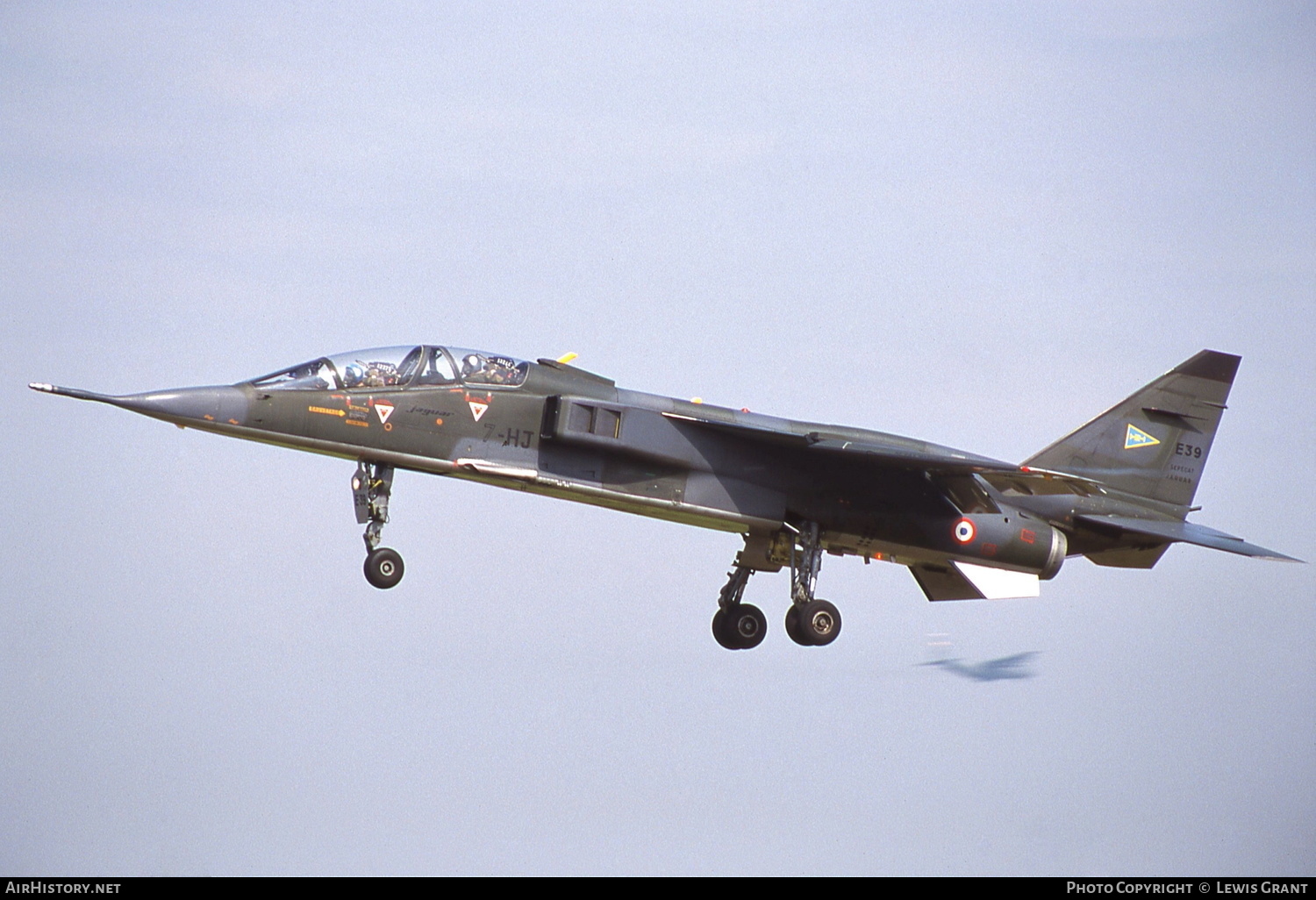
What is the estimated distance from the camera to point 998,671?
24.7 meters

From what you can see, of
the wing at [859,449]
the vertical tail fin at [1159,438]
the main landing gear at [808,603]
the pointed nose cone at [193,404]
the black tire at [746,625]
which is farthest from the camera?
the vertical tail fin at [1159,438]

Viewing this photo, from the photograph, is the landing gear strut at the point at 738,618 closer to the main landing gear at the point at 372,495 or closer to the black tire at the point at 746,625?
the black tire at the point at 746,625

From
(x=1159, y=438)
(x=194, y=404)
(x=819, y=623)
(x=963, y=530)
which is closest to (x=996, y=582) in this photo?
(x=963, y=530)

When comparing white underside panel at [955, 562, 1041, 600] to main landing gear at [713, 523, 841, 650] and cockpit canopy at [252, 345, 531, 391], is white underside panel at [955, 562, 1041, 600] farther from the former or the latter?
cockpit canopy at [252, 345, 531, 391]

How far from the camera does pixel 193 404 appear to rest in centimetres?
1675

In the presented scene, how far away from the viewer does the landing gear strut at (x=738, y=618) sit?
21375mm

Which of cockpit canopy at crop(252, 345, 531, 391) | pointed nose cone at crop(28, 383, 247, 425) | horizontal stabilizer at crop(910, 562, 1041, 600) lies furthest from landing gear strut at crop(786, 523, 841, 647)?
pointed nose cone at crop(28, 383, 247, 425)

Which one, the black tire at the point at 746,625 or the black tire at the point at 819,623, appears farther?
the black tire at the point at 746,625

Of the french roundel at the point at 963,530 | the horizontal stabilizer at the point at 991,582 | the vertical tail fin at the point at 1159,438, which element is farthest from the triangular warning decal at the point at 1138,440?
the french roundel at the point at 963,530

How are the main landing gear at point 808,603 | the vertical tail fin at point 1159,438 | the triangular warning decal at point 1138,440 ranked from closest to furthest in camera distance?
the main landing gear at point 808,603 → the vertical tail fin at point 1159,438 → the triangular warning decal at point 1138,440

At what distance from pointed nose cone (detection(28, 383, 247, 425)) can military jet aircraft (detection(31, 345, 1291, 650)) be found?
0.8 inches

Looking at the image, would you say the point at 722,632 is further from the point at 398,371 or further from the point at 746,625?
the point at 398,371

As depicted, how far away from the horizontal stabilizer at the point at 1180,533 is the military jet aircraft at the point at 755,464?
36 millimetres
